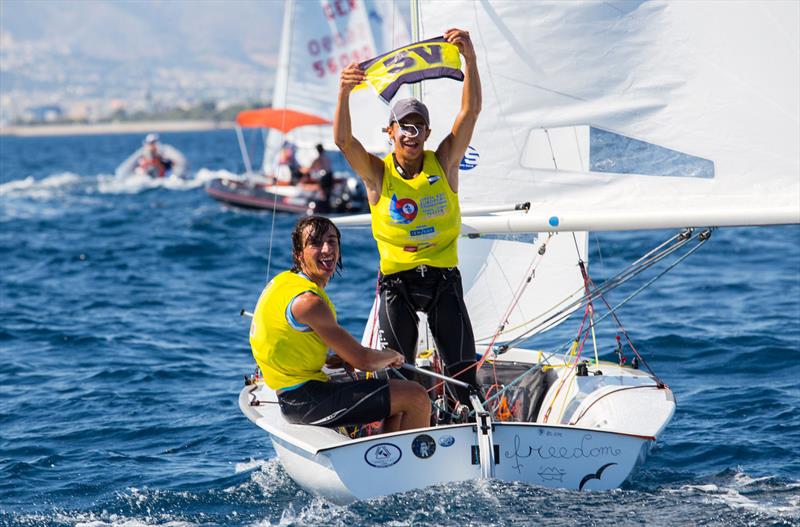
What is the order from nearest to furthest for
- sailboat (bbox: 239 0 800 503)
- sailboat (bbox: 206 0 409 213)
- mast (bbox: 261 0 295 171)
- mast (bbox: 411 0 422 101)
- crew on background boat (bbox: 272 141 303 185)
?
1. sailboat (bbox: 239 0 800 503)
2. mast (bbox: 411 0 422 101)
3. crew on background boat (bbox: 272 141 303 185)
4. sailboat (bbox: 206 0 409 213)
5. mast (bbox: 261 0 295 171)

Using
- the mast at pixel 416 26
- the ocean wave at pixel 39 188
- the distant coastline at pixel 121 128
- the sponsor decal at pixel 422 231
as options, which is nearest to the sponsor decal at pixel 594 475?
the sponsor decal at pixel 422 231

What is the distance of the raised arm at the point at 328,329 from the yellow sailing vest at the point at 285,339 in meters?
0.05

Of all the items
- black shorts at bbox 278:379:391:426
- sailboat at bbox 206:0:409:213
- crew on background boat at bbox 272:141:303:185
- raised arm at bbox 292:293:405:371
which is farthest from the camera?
sailboat at bbox 206:0:409:213

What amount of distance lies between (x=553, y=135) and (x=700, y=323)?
13.7ft

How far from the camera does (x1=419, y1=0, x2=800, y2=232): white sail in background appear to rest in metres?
5.30

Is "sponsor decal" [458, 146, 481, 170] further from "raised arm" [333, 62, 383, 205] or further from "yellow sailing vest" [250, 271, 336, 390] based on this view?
"yellow sailing vest" [250, 271, 336, 390]

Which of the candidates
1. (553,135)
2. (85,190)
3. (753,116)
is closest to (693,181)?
(753,116)

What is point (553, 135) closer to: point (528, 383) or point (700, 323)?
point (528, 383)

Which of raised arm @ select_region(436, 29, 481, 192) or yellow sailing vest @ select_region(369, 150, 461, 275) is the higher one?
raised arm @ select_region(436, 29, 481, 192)

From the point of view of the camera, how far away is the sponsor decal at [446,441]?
4693mm

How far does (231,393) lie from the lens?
25.1 ft

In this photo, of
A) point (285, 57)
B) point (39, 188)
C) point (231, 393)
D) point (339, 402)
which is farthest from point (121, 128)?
point (339, 402)

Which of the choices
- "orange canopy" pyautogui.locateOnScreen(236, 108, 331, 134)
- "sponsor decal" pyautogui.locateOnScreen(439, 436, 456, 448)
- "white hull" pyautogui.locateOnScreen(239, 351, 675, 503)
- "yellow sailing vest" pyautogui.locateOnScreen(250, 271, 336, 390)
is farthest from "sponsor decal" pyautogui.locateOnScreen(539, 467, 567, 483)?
"orange canopy" pyautogui.locateOnScreen(236, 108, 331, 134)

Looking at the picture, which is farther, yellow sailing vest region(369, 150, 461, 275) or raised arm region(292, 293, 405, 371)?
yellow sailing vest region(369, 150, 461, 275)
